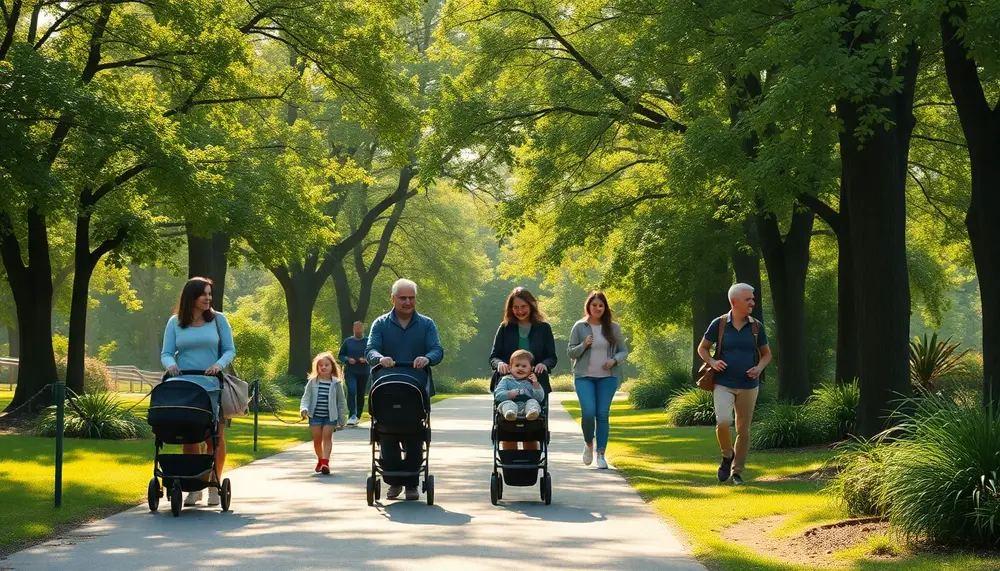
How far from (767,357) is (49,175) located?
1105 cm

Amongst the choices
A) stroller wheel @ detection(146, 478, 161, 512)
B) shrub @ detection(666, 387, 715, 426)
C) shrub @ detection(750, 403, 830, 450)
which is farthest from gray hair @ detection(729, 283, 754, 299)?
shrub @ detection(666, 387, 715, 426)

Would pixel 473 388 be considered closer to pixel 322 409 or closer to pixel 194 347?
pixel 322 409

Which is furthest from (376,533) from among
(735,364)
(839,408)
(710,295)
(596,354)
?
(710,295)

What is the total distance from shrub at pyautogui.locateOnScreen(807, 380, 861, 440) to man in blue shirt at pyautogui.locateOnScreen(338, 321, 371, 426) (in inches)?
305

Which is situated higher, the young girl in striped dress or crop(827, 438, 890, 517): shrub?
the young girl in striped dress

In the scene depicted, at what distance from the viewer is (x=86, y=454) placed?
17.7 metres

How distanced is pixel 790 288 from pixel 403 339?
14.9 metres

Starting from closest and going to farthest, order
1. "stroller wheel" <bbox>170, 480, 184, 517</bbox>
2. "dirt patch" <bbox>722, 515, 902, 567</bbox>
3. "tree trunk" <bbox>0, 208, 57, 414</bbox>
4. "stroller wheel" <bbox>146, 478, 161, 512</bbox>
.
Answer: "dirt patch" <bbox>722, 515, 902, 567</bbox>, "stroller wheel" <bbox>170, 480, 184, 517</bbox>, "stroller wheel" <bbox>146, 478, 161, 512</bbox>, "tree trunk" <bbox>0, 208, 57, 414</bbox>

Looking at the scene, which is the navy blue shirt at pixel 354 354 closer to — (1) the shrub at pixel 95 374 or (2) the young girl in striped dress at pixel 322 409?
(2) the young girl in striped dress at pixel 322 409

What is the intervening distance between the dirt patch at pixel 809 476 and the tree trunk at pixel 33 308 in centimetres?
1612

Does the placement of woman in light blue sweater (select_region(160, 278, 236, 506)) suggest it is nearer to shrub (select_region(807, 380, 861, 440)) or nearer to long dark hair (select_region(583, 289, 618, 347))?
long dark hair (select_region(583, 289, 618, 347))

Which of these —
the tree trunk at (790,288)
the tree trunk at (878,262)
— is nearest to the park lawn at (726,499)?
the tree trunk at (878,262)

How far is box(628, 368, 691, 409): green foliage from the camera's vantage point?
128ft

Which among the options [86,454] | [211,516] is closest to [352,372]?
[86,454]
